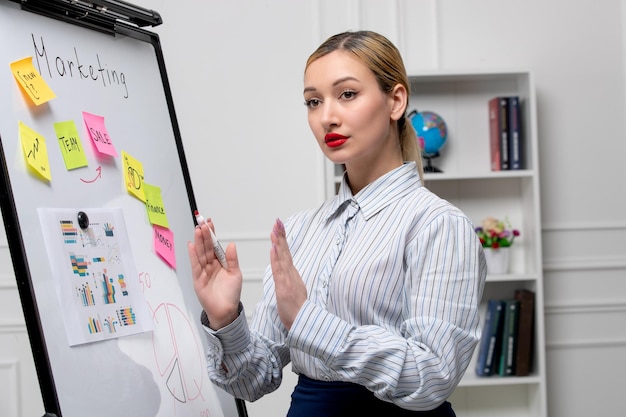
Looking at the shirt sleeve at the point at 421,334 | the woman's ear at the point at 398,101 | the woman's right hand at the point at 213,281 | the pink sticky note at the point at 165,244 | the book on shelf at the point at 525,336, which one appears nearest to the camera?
the shirt sleeve at the point at 421,334

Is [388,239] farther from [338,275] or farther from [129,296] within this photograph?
[129,296]

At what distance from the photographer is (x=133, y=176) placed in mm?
1574

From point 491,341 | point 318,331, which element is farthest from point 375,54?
point 491,341

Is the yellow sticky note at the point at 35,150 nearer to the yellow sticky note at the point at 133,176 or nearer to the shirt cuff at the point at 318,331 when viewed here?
the yellow sticky note at the point at 133,176

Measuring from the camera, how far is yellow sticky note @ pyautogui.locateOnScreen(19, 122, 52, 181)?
4.19 ft

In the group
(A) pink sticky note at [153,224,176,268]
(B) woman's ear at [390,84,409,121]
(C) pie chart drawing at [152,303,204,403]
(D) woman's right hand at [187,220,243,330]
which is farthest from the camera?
(A) pink sticky note at [153,224,176,268]

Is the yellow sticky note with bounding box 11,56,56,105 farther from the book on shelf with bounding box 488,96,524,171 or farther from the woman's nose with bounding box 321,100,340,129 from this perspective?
the book on shelf with bounding box 488,96,524,171

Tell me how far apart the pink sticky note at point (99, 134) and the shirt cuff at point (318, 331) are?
1.89 feet

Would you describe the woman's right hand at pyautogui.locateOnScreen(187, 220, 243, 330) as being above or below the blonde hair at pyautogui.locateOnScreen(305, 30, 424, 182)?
below

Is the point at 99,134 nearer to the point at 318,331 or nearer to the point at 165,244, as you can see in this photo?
the point at 165,244

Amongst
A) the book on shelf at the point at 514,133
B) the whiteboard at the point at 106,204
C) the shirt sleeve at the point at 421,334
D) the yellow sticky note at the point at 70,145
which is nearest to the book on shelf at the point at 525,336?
the book on shelf at the point at 514,133

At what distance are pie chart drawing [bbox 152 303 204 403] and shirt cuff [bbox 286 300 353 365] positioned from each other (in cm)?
43

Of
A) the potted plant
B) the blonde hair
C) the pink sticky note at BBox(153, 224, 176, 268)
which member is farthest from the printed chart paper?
the potted plant

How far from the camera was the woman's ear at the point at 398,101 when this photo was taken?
139 cm
